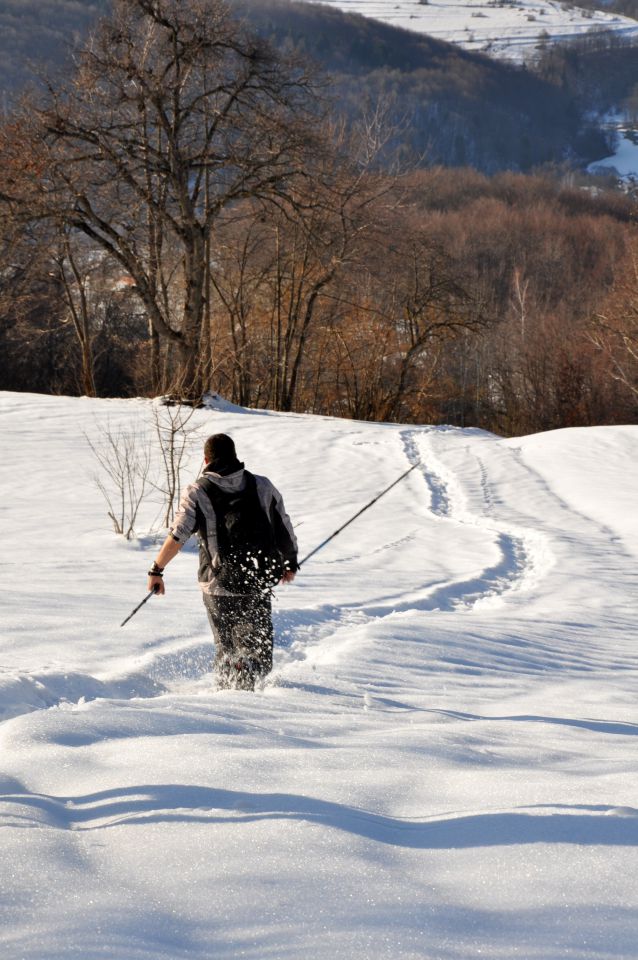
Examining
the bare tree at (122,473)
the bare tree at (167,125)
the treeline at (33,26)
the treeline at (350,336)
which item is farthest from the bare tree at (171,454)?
the treeline at (33,26)

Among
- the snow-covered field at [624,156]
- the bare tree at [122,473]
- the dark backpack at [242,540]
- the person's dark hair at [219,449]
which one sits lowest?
the bare tree at [122,473]

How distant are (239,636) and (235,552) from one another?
0.52m

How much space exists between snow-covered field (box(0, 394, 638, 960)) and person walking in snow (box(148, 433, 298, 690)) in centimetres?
26

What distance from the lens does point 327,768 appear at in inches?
123

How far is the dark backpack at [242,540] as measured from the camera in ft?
16.9

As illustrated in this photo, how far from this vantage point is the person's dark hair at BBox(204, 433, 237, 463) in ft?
16.6

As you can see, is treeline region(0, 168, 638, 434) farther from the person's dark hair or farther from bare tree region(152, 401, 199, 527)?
the person's dark hair

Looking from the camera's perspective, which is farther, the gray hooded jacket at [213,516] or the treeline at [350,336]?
the treeline at [350,336]

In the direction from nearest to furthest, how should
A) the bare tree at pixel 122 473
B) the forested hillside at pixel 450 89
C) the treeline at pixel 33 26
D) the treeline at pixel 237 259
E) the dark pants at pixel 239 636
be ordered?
1. the dark pants at pixel 239 636
2. the bare tree at pixel 122 473
3. the treeline at pixel 237 259
4. the treeline at pixel 33 26
5. the forested hillside at pixel 450 89

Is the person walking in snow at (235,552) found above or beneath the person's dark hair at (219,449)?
beneath

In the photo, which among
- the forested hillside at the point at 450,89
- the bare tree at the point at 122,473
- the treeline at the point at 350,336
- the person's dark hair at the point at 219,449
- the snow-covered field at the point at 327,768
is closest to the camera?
the snow-covered field at the point at 327,768

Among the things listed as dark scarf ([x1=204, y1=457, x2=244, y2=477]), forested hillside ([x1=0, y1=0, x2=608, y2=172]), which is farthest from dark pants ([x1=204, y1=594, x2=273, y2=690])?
forested hillside ([x1=0, y1=0, x2=608, y2=172])

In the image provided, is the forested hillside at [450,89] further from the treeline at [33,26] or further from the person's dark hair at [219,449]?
the person's dark hair at [219,449]

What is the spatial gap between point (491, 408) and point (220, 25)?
98.6 feet
